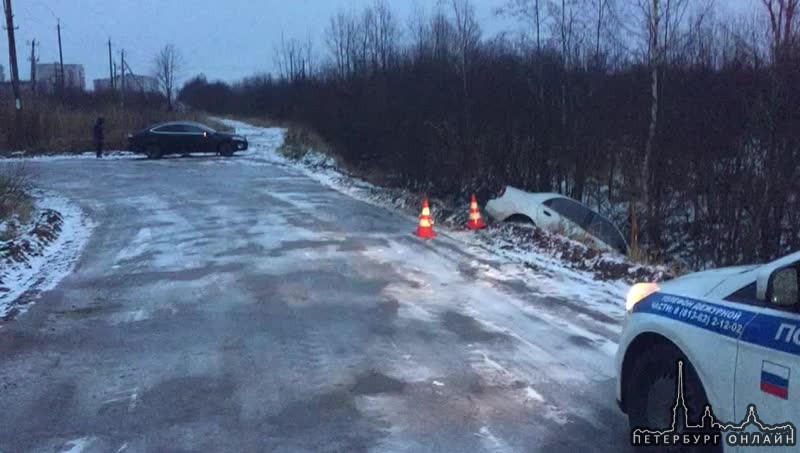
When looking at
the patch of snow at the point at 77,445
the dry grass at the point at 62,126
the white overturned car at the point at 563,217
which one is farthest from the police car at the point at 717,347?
the dry grass at the point at 62,126

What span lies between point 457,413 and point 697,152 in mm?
11146

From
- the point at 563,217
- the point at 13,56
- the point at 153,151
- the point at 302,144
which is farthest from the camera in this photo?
the point at 13,56

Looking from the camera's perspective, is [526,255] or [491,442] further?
[526,255]

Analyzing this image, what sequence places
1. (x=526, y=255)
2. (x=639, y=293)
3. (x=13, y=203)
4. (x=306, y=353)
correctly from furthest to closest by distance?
(x=13, y=203) < (x=526, y=255) < (x=306, y=353) < (x=639, y=293)

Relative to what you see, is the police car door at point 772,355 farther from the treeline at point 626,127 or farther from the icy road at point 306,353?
the treeline at point 626,127

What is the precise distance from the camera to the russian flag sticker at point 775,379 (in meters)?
3.77

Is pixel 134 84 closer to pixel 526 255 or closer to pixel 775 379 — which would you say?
pixel 526 255

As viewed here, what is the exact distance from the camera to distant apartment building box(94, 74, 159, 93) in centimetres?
7804

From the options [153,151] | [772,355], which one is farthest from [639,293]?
[153,151]

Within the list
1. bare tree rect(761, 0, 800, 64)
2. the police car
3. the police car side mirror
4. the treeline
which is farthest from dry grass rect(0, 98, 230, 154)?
the police car side mirror

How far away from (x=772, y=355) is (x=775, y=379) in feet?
0.36

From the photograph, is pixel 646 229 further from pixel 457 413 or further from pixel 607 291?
pixel 457 413

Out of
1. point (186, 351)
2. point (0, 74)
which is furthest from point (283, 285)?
point (0, 74)

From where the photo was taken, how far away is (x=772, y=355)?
152 inches
